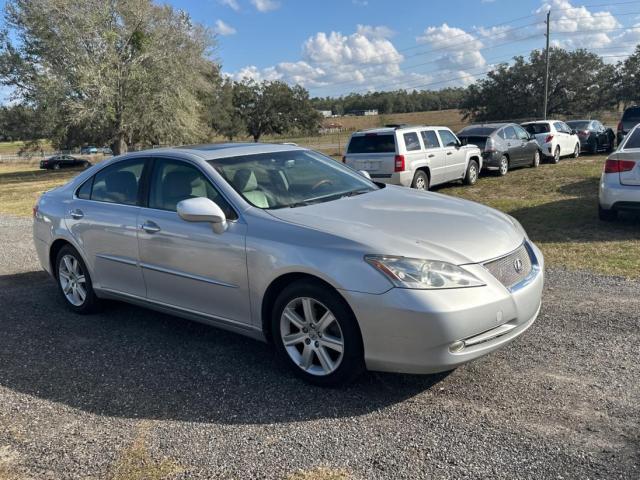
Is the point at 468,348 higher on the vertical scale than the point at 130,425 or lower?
higher

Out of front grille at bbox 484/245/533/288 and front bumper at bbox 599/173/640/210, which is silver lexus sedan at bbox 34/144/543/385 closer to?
front grille at bbox 484/245/533/288

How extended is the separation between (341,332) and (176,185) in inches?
78.3

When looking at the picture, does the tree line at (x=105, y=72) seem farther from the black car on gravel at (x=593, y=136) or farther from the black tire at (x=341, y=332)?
the black tire at (x=341, y=332)

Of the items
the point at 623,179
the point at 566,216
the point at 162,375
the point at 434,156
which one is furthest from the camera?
the point at 434,156

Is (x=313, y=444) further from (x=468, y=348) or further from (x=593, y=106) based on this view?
(x=593, y=106)

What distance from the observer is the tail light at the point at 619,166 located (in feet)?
25.2

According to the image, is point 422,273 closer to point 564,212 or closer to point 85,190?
point 85,190

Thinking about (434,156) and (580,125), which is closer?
(434,156)

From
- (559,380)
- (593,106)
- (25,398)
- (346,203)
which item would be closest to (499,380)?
(559,380)

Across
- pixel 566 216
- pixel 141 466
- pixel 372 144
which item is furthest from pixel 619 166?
pixel 141 466

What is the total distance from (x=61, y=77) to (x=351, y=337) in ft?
87.5

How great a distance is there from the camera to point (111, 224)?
4910 mm

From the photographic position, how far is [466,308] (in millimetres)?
3246

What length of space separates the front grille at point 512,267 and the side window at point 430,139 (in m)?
9.74
